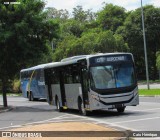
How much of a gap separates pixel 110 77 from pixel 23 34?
1141cm

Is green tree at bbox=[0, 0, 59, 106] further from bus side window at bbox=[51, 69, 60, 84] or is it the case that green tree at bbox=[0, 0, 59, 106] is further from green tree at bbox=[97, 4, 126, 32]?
green tree at bbox=[97, 4, 126, 32]

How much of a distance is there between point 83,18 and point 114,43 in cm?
5263

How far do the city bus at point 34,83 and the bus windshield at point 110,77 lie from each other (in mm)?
17541

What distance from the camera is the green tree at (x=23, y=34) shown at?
106 feet

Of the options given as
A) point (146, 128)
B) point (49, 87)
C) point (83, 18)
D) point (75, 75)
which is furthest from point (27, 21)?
point (83, 18)

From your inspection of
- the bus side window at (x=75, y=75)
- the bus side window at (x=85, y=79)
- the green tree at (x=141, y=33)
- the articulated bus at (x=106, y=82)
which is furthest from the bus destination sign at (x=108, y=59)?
the green tree at (x=141, y=33)

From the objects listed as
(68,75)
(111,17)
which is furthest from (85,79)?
(111,17)

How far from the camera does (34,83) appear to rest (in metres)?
44.6

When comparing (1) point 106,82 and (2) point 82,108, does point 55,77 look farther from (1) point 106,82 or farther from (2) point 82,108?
(1) point 106,82

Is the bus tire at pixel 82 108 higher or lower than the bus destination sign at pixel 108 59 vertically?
lower

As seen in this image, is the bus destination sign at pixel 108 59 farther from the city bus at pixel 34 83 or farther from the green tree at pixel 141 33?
the green tree at pixel 141 33

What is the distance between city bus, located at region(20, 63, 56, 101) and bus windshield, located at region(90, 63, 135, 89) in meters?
17.5

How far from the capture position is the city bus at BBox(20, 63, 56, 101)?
1640 inches

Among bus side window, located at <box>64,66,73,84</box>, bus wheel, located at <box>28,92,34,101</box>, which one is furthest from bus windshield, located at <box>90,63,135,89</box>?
bus wheel, located at <box>28,92,34,101</box>
